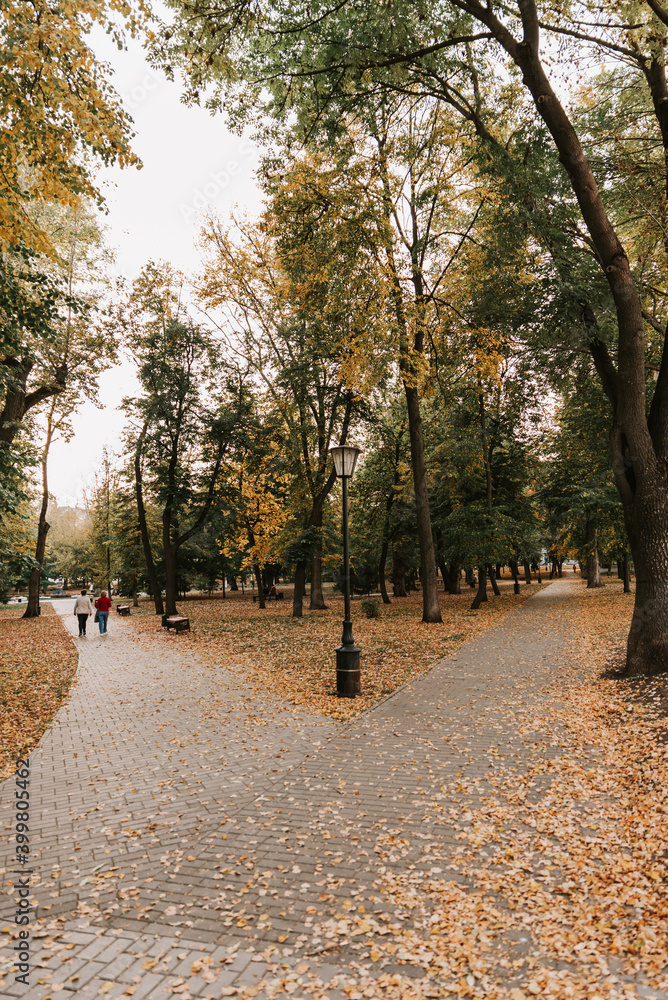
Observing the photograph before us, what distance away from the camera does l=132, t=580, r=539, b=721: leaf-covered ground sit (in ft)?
31.7

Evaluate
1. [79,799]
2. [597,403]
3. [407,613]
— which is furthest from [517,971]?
[407,613]

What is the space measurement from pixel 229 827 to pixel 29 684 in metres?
7.98

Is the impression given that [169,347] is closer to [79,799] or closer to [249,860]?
[79,799]

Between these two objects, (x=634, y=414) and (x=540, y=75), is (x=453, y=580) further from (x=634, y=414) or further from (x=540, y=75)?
(x=540, y=75)

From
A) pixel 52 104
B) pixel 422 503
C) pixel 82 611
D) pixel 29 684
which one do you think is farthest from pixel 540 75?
pixel 82 611

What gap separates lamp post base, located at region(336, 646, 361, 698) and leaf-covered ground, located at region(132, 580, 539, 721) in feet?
0.55

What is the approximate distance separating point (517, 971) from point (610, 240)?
27.6 feet

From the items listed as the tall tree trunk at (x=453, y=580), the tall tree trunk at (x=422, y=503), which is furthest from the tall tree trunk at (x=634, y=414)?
the tall tree trunk at (x=453, y=580)

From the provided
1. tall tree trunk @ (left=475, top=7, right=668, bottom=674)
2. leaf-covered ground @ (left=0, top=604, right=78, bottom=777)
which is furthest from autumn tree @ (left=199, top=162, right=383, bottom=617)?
leaf-covered ground @ (left=0, top=604, right=78, bottom=777)

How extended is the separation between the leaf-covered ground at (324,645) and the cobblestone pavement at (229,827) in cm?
73

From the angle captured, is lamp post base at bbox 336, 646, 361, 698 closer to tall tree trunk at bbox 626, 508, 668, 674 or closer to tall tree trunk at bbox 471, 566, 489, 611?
tall tree trunk at bbox 626, 508, 668, 674

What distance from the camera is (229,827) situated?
4.85 m

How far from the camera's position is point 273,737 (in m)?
7.22

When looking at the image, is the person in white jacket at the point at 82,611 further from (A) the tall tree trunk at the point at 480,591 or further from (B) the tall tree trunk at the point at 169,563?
(A) the tall tree trunk at the point at 480,591
